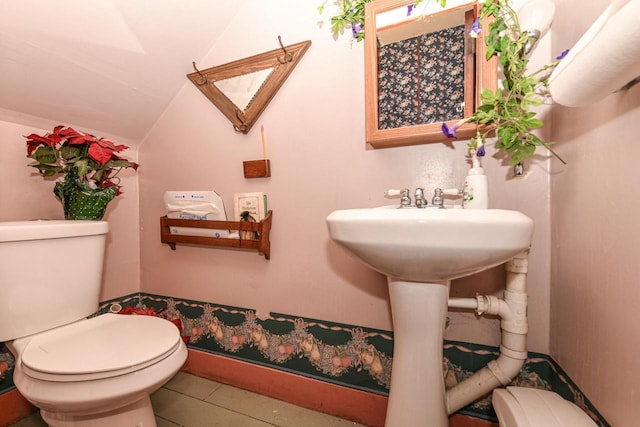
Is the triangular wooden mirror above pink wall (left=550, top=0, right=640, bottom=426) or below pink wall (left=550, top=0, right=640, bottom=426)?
above

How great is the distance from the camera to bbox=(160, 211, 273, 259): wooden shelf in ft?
3.98

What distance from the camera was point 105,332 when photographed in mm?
938

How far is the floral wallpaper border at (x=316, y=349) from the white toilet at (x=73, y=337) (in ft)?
1.09

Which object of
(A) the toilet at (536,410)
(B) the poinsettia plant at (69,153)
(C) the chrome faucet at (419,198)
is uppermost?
(B) the poinsettia plant at (69,153)

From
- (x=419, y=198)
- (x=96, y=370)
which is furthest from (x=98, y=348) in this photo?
(x=419, y=198)

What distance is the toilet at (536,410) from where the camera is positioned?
1.95ft

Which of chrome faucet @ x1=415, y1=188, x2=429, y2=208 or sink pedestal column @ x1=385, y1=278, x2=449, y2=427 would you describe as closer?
sink pedestal column @ x1=385, y1=278, x2=449, y2=427

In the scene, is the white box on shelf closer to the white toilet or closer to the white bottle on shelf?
the white toilet

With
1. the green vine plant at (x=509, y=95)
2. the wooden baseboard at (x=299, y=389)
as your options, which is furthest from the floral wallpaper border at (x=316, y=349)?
the green vine plant at (x=509, y=95)

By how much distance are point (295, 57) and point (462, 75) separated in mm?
652

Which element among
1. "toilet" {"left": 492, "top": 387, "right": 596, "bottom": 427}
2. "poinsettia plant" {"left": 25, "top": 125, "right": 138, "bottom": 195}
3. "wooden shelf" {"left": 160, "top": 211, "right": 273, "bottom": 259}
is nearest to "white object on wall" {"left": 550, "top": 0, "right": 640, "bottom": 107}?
"toilet" {"left": 492, "top": 387, "right": 596, "bottom": 427}

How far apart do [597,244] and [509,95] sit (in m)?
0.45

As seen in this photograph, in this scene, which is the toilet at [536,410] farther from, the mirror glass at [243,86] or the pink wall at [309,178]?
the mirror glass at [243,86]

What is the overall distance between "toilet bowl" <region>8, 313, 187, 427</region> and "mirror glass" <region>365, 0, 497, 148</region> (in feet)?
3.22
